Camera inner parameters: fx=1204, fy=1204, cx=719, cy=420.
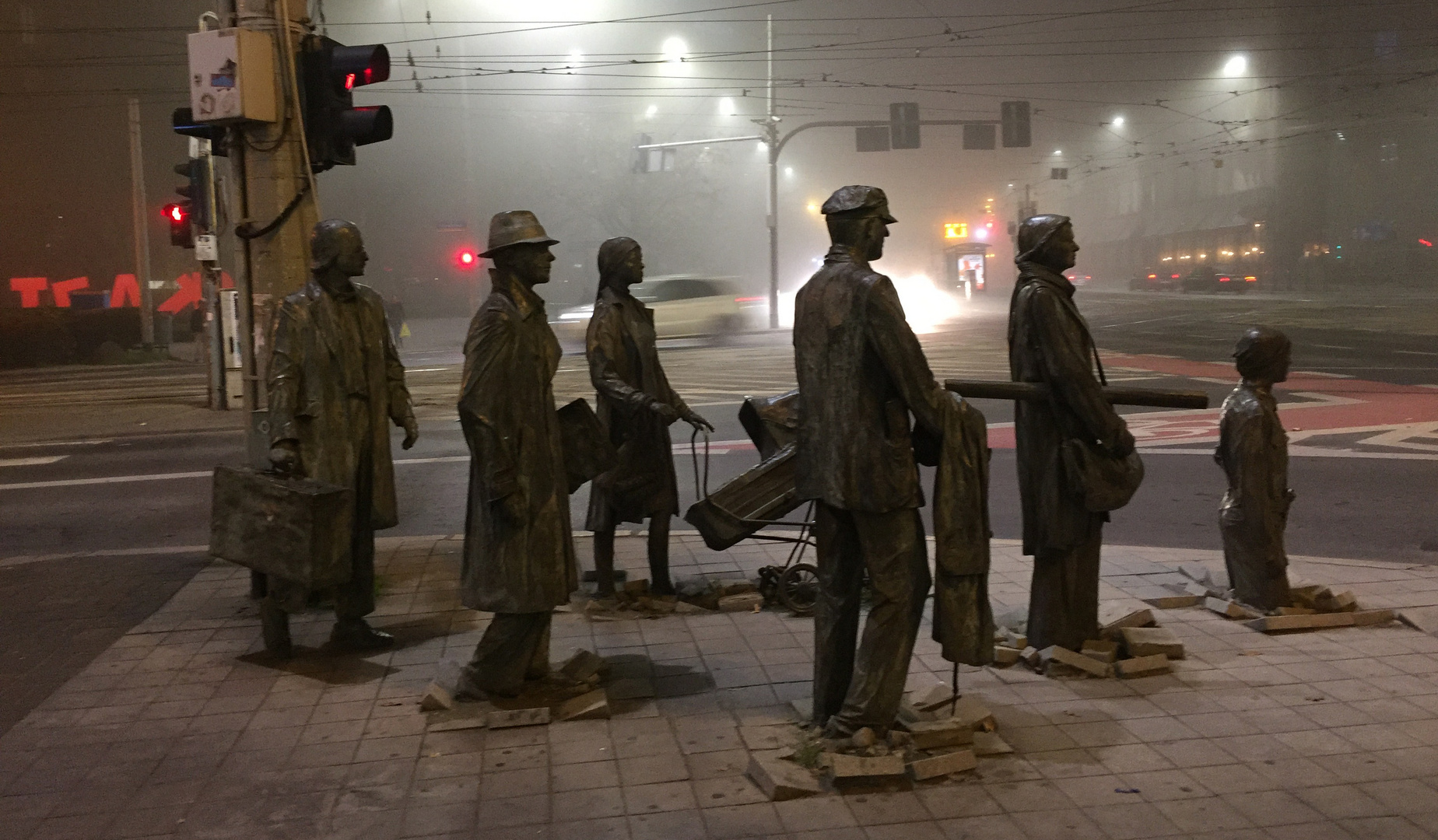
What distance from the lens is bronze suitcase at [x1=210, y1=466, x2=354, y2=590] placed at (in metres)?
5.45

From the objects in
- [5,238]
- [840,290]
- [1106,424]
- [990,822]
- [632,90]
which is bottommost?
[990,822]

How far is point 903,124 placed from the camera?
98.2ft

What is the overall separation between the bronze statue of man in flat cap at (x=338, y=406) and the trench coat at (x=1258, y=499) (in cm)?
422


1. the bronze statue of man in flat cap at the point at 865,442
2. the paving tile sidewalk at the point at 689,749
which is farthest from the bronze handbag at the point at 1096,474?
the bronze statue of man in flat cap at the point at 865,442

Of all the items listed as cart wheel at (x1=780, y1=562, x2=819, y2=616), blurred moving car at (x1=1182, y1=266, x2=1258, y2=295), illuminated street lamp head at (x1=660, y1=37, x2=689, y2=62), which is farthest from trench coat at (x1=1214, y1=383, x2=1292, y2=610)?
blurred moving car at (x1=1182, y1=266, x2=1258, y2=295)

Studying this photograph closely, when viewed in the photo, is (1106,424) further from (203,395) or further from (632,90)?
(632,90)

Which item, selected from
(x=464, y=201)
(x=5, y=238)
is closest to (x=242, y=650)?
(x=5, y=238)

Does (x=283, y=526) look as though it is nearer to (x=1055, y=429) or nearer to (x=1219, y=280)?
(x=1055, y=429)

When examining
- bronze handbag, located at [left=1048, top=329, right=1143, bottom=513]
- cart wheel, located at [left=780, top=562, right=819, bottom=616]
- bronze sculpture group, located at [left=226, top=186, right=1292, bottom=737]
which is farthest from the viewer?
cart wheel, located at [left=780, top=562, right=819, bottom=616]

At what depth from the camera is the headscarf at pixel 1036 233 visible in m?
5.30

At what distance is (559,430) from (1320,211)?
52.1 metres

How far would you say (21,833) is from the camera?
4.04 meters

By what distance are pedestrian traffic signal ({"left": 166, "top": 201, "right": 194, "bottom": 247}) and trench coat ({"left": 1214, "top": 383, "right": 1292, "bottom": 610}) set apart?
15.5 m

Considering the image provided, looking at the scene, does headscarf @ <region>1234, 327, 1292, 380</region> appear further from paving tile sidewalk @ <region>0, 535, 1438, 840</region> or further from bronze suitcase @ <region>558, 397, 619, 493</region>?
bronze suitcase @ <region>558, 397, 619, 493</region>
